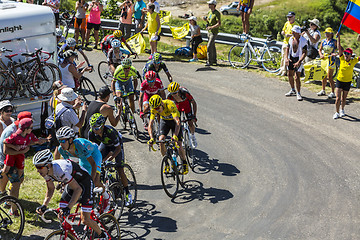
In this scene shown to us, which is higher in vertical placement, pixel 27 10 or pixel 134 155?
pixel 27 10

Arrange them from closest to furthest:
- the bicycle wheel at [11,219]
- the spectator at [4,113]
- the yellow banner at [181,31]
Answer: the bicycle wheel at [11,219], the spectator at [4,113], the yellow banner at [181,31]

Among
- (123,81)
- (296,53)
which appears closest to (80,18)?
(123,81)

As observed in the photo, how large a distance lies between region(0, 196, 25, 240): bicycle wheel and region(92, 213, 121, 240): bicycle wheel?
157 cm

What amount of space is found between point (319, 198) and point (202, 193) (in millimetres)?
2612

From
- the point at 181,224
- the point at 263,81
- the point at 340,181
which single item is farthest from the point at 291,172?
the point at 263,81

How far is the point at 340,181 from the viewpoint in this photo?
11609 millimetres

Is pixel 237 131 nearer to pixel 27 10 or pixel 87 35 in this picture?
pixel 27 10

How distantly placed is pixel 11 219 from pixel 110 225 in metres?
2.03

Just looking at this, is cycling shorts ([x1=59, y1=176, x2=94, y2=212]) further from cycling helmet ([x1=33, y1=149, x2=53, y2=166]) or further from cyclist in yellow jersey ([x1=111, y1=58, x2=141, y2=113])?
cyclist in yellow jersey ([x1=111, y1=58, x2=141, y2=113])

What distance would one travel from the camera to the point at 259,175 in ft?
39.3

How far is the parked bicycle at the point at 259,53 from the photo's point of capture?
19.7 meters

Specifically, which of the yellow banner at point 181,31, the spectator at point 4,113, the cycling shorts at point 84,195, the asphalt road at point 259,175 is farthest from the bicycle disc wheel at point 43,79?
the yellow banner at point 181,31

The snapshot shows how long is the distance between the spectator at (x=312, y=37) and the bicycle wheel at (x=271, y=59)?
1864 millimetres

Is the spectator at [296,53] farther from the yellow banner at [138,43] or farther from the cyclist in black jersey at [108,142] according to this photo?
the cyclist in black jersey at [108,142]
